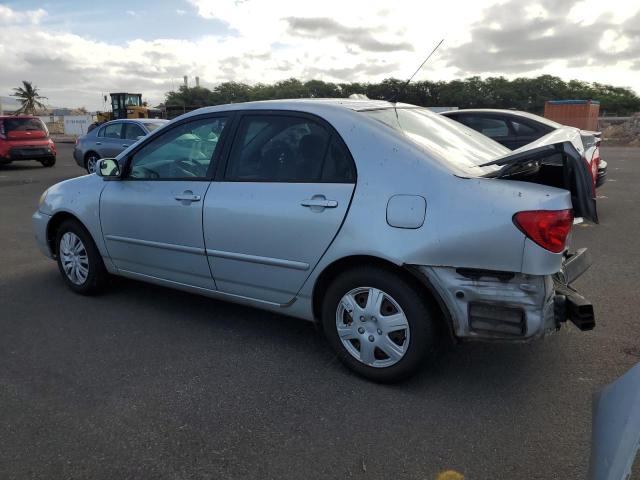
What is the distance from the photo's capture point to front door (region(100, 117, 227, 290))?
3844 millimetres

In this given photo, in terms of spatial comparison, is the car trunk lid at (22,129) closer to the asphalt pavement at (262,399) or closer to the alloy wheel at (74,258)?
the alloy wheel at (74,258)

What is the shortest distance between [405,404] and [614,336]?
175 centimetres

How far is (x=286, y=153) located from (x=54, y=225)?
2679 millimetres

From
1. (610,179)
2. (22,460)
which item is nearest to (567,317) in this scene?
(22,460)

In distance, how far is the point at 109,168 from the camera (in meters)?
4.33

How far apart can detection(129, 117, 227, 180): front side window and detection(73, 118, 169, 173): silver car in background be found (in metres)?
8.52

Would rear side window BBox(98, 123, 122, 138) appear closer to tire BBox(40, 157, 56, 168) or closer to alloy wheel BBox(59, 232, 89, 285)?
tire BBox(40, 157, 56, 168)

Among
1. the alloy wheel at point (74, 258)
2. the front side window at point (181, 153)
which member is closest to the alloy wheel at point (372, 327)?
the front side window at point (181, 153)

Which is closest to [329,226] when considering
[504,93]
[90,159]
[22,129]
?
[90,159]

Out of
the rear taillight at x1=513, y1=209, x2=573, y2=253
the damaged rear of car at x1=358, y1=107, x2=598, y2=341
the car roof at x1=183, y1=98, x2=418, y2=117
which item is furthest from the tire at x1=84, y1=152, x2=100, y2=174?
the rear taillight at x1=513, y1=209, x2=573, y2=253

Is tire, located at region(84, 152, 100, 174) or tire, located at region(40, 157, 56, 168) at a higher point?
tire, located at region(84, 152, 100, 174)

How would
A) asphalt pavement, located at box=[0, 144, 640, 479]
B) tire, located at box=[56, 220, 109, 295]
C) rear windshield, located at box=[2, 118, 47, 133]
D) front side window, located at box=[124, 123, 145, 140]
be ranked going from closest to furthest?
asphalt pavement, located at box=[0, 144, 640, 479], tire, located at box=[56, 220, 109, 295], front side window, located at box=[124, 123, 145, 140], rear windshield, located at box=[2, 118, 47, 133]

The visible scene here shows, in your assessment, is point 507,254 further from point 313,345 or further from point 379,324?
point 313,345

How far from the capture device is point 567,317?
113 inches
